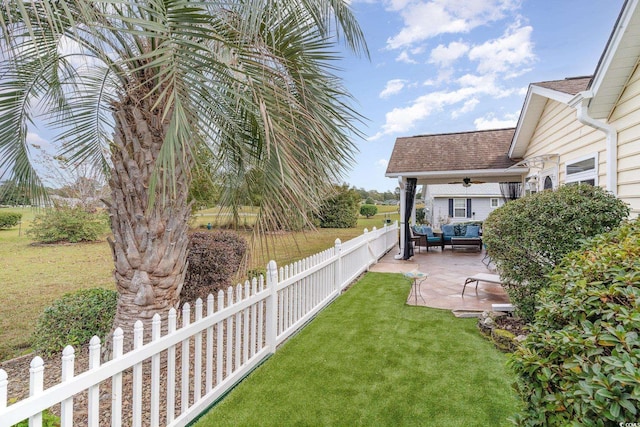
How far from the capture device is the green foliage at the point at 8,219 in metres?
15.0

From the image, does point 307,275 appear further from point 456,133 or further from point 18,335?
point 456,133

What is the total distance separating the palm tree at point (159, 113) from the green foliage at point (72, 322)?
860 mm

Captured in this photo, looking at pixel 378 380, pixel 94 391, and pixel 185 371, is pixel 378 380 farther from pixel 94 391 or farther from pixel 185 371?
pixel 94 391

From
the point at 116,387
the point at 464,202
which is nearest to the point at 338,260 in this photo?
the point at 116,387

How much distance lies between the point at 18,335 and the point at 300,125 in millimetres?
5896

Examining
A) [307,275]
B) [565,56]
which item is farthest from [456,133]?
[307,275]

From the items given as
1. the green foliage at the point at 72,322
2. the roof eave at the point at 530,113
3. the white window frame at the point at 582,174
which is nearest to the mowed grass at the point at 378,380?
the green foliage at the point at 72,322

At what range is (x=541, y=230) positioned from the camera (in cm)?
414

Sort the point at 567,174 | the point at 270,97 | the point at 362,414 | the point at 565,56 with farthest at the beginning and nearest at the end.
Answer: the point at 565,56, the point at 567,174, the point at 362,414, the point at 270,97

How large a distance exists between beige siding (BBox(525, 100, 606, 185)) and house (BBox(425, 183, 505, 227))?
1688cm

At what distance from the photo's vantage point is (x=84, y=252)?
41.9 ft

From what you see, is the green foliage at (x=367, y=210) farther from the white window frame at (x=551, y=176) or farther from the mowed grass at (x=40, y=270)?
the white window frame at (x=551, y=176)

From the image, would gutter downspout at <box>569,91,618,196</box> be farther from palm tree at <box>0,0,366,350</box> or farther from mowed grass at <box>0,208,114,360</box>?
mowed grass at <box>0,208,114,360</box>

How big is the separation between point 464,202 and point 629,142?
2210cm
